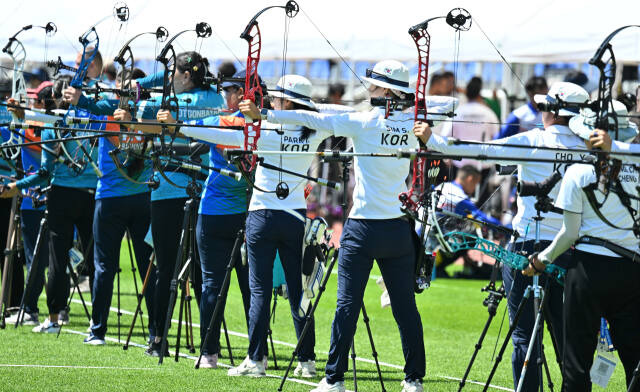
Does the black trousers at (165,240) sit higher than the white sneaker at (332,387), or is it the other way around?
the black trousers at (165,240)

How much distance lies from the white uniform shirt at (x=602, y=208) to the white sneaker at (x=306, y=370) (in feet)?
8.41

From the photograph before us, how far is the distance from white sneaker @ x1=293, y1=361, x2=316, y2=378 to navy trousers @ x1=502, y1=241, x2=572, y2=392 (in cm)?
161

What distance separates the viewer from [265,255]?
273 inches

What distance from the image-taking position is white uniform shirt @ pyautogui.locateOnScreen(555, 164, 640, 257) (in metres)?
5.13

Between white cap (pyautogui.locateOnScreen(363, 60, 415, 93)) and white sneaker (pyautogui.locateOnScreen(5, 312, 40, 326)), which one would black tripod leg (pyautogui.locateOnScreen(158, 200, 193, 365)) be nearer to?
white cap (pyautogui.locateOnScreen(363, 60, 415, 93))

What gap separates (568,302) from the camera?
5262 millimetres

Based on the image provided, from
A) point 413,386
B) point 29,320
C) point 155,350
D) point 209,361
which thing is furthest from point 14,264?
point 413,386

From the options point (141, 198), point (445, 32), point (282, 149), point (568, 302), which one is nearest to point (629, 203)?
point (568, 302)

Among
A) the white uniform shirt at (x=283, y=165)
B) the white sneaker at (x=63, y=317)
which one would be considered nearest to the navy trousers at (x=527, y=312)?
the white uniform shirt at (x=283, y=165)

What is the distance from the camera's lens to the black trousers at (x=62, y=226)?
8750 millimetres

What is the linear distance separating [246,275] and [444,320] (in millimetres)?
3472

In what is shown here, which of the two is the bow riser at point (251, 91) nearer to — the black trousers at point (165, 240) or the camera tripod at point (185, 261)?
the camera tripod at point (185, 261)

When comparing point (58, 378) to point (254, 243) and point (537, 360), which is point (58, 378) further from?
point (537, 360)

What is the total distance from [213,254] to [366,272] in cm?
145
